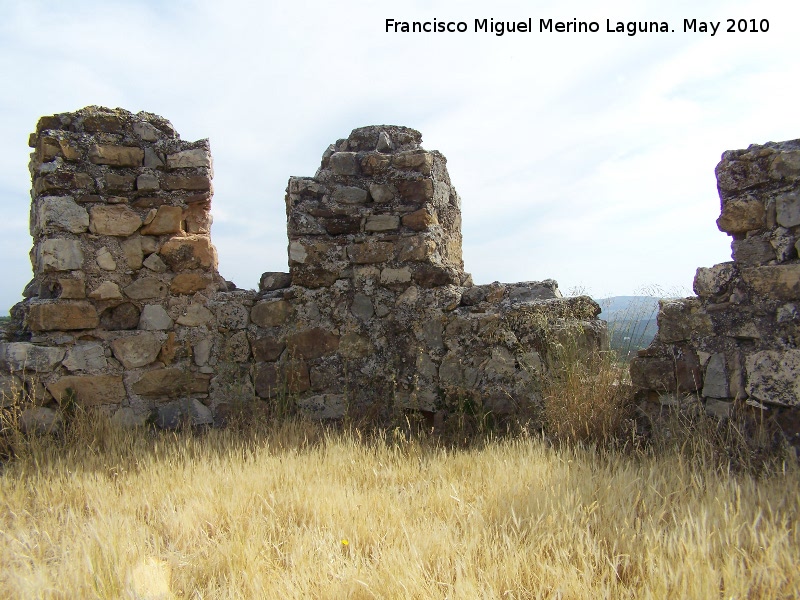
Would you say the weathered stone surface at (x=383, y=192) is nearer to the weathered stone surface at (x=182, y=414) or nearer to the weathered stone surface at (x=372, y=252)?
the weathered stone surface at (x=372, y=252)

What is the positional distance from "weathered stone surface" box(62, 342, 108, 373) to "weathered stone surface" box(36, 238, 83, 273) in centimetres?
57

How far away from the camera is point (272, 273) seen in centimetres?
466

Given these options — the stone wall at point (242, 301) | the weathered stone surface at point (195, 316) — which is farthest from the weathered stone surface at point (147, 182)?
the weathered stone surface at point (195, 316)

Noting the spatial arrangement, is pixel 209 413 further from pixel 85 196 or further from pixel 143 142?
pixel 143 142

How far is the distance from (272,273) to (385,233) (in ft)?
3.19

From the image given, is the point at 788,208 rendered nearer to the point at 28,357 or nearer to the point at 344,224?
the point at 344,224

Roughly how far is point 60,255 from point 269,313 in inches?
59.3

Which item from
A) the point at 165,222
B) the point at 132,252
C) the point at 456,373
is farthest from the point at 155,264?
the point at 456,373

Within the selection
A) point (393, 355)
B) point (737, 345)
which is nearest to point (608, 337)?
point (737, 345)

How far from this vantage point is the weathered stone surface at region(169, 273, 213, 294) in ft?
14.4

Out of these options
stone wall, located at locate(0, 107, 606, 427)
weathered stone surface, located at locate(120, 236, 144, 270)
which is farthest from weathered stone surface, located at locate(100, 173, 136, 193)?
weathered stone surface, located at locate(120, 236, 144, 270)

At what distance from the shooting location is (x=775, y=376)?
311 centimetres

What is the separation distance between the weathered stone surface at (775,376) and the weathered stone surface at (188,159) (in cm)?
390

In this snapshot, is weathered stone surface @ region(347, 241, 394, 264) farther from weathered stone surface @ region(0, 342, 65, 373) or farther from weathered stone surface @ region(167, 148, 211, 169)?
weathered stone surface @ region(0, 342, 65, 373)
